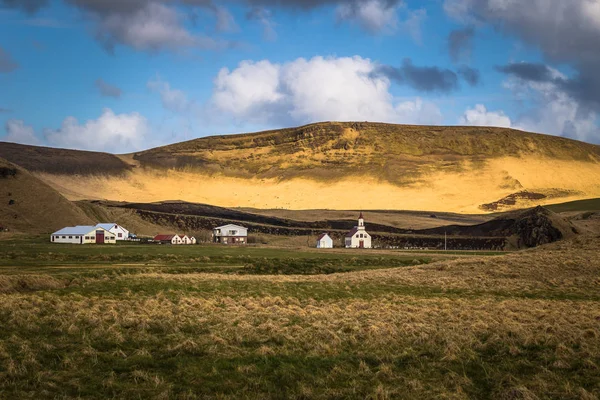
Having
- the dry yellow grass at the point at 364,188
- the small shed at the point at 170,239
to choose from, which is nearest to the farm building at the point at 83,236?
the small shed at the point at 170,239

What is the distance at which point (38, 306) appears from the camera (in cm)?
2138

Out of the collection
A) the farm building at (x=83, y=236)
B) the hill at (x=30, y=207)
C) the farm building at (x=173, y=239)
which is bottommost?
the farm building at (x=173, y=239)

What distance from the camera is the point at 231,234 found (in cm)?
10106

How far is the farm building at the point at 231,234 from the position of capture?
100312mm

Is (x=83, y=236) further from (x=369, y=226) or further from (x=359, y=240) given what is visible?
(x=369, y=226)

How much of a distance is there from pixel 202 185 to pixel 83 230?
4281 inches

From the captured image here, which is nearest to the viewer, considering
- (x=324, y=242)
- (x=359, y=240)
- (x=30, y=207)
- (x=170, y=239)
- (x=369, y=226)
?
(x=170, y=239)

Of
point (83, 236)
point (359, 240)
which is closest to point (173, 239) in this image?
point (83, 236)

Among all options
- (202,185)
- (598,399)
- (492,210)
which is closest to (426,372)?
(598,399)

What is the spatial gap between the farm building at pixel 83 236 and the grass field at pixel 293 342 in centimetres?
5501

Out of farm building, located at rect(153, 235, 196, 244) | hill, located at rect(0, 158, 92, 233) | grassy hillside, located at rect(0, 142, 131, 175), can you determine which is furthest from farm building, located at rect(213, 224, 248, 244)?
grassy hillside, located at rect(0, 142, 131, 175)

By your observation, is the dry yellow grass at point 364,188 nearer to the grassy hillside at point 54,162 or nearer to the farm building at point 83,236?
the grassy hillside at point 54,162

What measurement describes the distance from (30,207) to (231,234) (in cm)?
3275

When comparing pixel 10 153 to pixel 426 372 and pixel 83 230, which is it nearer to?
pixel 83 230
